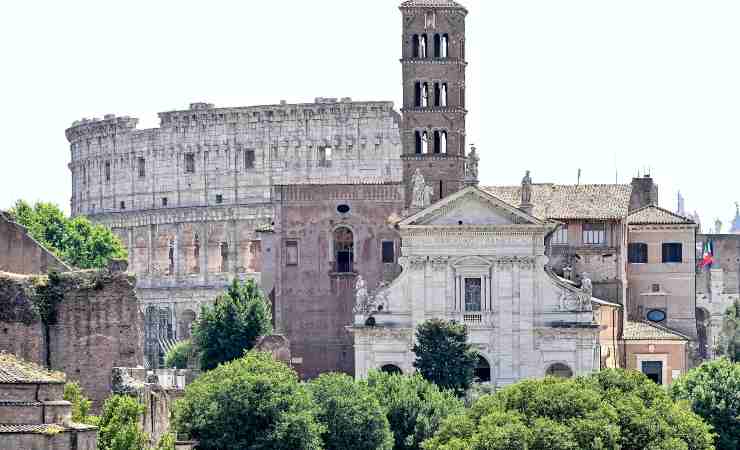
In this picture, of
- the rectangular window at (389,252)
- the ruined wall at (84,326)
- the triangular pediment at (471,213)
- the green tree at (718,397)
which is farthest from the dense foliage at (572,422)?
A: the rectangular window at (389,252)

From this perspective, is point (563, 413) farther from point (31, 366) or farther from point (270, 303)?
point (270, 303)

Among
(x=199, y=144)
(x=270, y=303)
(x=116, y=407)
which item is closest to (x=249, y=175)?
(x=199, y=144)

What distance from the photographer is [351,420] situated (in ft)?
262

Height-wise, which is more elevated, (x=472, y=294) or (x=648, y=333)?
(x=472, y=294)

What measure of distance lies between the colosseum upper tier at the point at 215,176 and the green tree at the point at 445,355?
54.4m

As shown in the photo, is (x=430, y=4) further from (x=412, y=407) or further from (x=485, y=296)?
(x=412, y=407)

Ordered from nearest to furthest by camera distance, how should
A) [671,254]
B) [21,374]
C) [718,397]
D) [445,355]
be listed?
[21,374], [718,397], [445,355], [671,254]

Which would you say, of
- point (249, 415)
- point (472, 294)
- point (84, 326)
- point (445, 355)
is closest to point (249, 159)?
point (472, 294)

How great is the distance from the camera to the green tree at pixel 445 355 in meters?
95.7

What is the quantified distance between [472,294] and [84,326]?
122 feet

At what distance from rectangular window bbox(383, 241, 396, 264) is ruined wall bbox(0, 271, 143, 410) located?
127ft

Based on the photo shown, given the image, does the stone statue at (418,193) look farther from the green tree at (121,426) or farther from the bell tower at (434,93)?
the green tree at (121,426)

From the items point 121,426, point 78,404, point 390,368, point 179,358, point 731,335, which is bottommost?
point 179,358

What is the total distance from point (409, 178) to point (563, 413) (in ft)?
108
